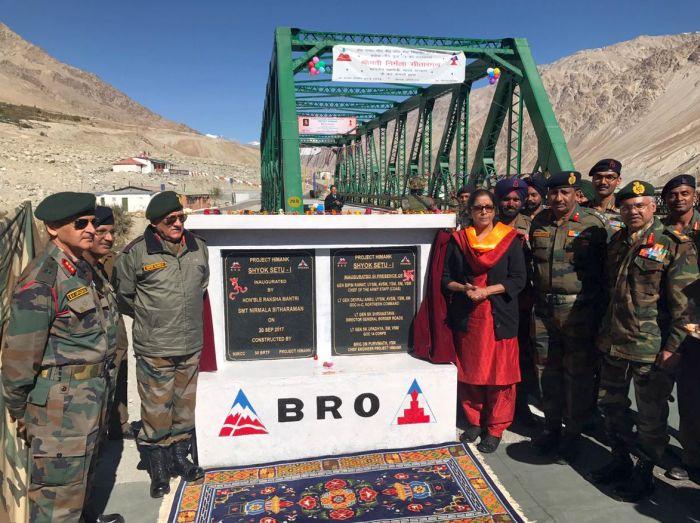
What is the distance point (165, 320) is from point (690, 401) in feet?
11.2

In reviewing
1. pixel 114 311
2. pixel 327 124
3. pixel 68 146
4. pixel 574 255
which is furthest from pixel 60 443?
pixel 68 146

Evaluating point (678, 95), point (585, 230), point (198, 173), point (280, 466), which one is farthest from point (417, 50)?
point (678, 95)

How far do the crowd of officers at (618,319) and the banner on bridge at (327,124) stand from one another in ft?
79.3

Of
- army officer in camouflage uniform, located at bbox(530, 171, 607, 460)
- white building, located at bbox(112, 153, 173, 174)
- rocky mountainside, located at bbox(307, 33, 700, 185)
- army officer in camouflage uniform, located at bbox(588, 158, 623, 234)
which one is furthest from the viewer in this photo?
white building, located at bbox(112, 153, 173, 174)

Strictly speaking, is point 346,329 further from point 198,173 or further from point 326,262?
point 198,173

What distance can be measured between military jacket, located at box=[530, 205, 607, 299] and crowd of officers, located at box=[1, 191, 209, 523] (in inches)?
95.6

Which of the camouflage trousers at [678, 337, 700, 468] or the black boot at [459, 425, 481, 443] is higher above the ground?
the camouflage trousers at [678, 337, 700, 468]

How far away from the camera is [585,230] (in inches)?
127

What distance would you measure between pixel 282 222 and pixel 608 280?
235 cm

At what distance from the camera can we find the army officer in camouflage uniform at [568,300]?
10.5 ft

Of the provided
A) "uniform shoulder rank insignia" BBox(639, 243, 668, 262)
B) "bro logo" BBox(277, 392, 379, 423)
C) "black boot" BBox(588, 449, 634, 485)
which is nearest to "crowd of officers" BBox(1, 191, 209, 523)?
"bro logo" BBox(277, 392, 379, 423)

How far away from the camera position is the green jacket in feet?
9.43

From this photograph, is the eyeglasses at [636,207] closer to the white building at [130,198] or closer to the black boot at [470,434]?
the black boot at [470,434]

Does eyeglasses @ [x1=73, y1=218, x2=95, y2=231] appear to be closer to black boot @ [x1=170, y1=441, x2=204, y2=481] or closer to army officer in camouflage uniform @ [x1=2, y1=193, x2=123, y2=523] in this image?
army officer in camouflage uniform @ [x1=2, y1=193, x2=123, y2=523]
